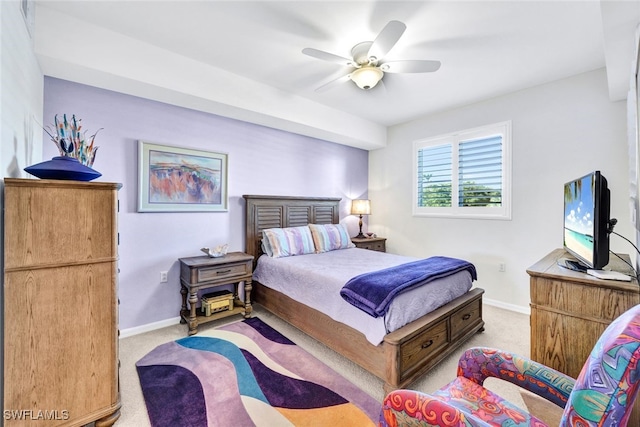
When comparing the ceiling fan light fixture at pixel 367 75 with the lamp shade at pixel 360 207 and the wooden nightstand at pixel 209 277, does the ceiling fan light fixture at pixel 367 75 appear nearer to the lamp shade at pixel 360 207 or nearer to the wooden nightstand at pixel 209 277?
the wooden nightstand at pixel 209 277

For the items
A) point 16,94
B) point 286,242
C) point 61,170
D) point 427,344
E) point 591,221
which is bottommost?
point 427,344

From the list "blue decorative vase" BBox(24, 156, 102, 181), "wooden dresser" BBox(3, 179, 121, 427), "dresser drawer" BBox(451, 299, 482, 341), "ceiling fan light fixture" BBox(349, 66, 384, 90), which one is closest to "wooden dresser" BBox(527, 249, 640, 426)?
"dresser drawer" BBox(451, 299, 482, 341)

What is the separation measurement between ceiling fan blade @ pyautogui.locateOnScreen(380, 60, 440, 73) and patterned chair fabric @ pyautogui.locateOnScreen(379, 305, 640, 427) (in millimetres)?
2108

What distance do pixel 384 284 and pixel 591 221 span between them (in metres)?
1.27

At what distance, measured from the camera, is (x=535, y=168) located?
10.7 ft

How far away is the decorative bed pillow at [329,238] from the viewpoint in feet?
12.1

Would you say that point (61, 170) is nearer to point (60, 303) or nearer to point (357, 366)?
point (60, 303)

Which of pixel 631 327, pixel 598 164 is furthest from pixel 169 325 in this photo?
pixel 598 164

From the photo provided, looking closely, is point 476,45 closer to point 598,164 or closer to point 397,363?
point 598,164

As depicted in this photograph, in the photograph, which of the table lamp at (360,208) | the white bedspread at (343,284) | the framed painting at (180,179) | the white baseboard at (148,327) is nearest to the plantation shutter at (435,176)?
the table lamp at (360,208)

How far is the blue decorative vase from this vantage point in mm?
1496

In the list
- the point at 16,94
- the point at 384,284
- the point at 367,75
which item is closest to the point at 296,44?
the point at 367,75

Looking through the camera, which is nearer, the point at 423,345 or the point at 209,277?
the point at 423,345

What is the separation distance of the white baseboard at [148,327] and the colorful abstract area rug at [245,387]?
443 mm
